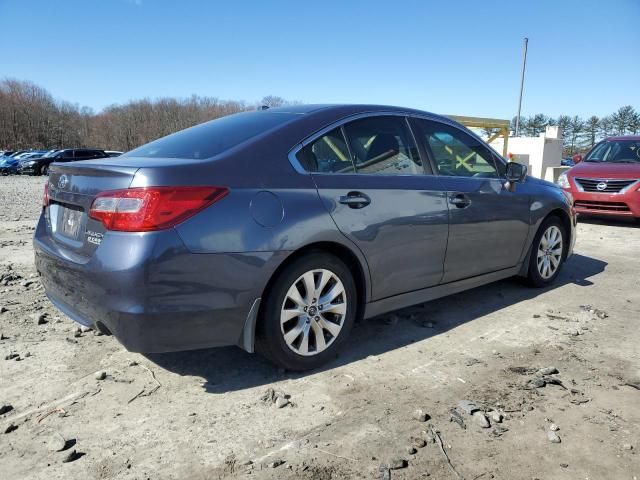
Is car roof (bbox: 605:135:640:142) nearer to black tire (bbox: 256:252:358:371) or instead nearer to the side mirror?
the side mirror

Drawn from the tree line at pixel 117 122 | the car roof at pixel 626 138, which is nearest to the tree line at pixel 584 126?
the tree line at pixel 117 122

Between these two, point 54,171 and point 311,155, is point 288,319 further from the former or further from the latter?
point 54,171

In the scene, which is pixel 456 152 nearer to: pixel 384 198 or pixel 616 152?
pixel 384 198

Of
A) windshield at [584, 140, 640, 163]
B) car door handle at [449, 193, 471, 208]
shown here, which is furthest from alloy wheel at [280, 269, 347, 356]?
windshield at [584, 140, 640, 163]

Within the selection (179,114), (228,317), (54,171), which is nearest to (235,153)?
(228,317)

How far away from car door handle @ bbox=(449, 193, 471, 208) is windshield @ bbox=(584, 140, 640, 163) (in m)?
7.44

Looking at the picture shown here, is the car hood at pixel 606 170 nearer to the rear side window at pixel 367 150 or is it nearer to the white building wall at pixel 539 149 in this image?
the rear side window at pixel 367 150

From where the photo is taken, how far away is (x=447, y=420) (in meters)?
2.66

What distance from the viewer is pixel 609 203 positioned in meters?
9.12

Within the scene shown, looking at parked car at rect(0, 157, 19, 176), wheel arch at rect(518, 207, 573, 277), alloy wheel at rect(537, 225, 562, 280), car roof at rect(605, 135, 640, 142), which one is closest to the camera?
wheel arch at rect(518, 207, 573, 277)

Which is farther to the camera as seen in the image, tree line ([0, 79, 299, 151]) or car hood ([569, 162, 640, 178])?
tree line ([0, 79, 299, 151])

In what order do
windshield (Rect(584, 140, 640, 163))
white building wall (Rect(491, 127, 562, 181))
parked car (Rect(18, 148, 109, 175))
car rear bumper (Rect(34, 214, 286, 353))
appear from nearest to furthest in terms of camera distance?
car rear bumper (Rect(34, 214, 286, 353))
windshield (Rect(584, 140, 640, 163))
white building wall (Rect(491, 127, 562, 181))
parked car (Rect(18, 148, 109, 175))

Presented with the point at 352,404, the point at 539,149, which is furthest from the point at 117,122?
the point at 352,404

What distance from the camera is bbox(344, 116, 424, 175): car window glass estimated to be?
3451 millimetres
